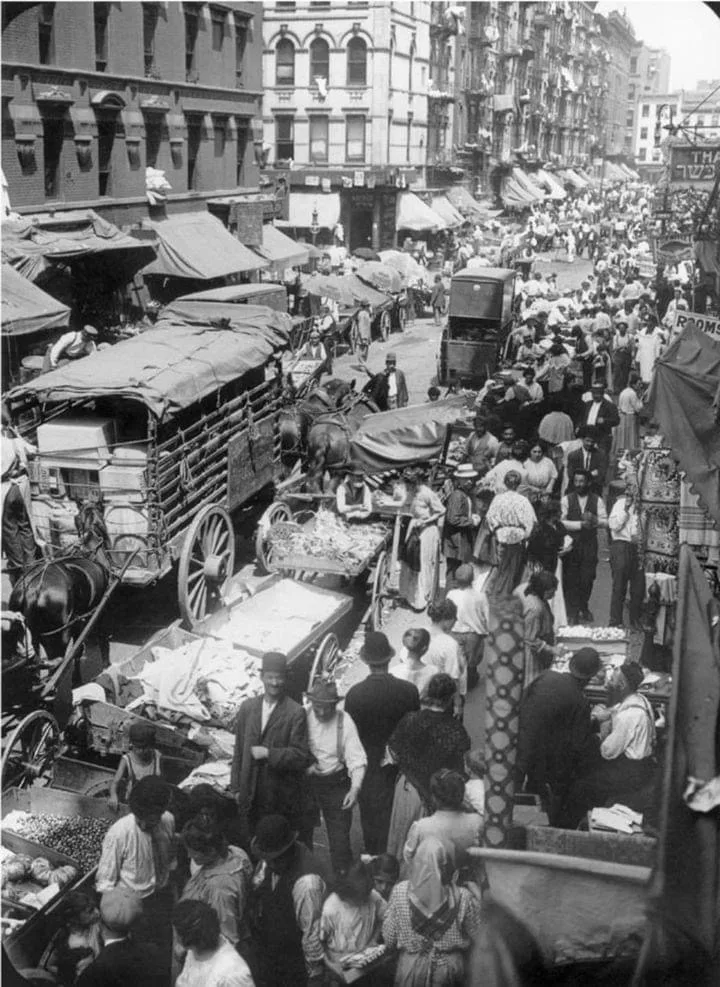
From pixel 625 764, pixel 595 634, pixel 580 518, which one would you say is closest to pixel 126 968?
pixel 625 764

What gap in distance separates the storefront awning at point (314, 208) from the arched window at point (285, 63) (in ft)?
16.3

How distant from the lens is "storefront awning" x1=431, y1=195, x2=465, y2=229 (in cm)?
5234

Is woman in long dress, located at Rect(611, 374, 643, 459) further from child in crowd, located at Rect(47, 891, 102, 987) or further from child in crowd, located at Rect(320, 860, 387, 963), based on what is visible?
child in crowd, located at Rect(47, 891, 102, 987)

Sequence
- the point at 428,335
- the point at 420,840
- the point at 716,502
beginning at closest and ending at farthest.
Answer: the point at 420,840, the point at 716,502, the point at 428,335

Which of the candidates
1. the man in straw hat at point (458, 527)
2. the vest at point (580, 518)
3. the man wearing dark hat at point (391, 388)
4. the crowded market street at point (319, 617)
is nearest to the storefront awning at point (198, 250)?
the crowded market street at point (319, 617)

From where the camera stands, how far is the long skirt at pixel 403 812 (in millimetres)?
6738

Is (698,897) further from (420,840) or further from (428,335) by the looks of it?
(428,335)

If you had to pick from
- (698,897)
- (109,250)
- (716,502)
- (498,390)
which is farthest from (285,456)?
(698,897)

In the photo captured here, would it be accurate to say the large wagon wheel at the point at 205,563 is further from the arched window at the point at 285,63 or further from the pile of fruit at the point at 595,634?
the arched window at the point at 285,63

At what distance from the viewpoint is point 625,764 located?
7.26 m

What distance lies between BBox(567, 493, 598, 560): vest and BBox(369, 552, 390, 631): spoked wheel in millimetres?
2103

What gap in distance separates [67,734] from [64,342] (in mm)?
7370

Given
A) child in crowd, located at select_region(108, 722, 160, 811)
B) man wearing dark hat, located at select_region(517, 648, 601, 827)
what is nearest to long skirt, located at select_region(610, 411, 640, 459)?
man wearing dark hat, located at select_region(517, 648, 601, 827)

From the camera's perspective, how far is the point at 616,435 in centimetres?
1691
